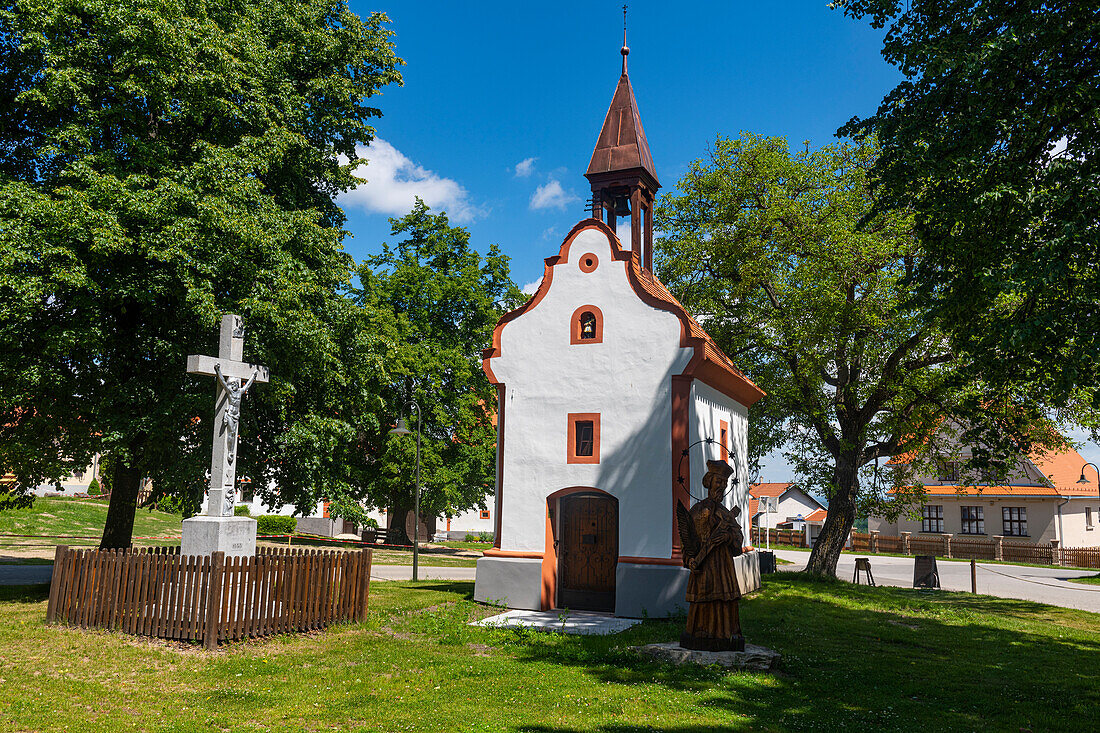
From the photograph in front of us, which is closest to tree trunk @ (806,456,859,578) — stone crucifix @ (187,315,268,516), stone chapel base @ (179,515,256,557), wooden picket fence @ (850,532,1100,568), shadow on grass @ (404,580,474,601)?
shadow on grass @ (404,580,474,601)

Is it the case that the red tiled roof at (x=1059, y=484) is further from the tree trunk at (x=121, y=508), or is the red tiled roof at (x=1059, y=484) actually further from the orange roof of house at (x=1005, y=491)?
the tree trunk at (x=121, y=508)

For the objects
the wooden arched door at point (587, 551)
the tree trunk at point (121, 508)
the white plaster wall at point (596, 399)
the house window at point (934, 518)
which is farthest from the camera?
the house window at point (934, 518)

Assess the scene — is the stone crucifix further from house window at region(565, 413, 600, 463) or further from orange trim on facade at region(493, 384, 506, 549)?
house window at region(565, 413, 600, 463)

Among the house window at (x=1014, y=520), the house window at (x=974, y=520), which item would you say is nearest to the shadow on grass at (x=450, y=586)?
the house window at (x=1014, y=520)

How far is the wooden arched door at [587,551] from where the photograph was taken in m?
16.5

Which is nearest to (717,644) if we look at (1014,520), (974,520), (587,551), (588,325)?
(587,551)

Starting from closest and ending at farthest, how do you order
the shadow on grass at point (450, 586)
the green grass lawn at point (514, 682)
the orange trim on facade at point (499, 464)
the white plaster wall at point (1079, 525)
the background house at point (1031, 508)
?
1. the green grass lawn at point (514, 682)
2. the orange trim on facade at point (499, 464)
3. the shadow on grass at point (450, 586)
4. the background house at point (1031, 508)
5. the white plaster wall at point (1079, 525)

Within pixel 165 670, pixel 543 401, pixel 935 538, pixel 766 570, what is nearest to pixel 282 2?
pixel 543 401

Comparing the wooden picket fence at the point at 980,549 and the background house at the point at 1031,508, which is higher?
the background house at the point at 1031,508

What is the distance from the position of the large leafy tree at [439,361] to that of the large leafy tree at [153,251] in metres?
13.0

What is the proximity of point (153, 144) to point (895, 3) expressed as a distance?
14.4 m

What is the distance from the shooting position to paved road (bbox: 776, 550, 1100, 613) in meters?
23.3

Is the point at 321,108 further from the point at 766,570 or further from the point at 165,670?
the point at 766,570

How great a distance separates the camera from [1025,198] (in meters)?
10.3
